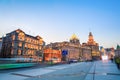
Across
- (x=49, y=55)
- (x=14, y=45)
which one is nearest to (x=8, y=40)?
(x=14, y=45)

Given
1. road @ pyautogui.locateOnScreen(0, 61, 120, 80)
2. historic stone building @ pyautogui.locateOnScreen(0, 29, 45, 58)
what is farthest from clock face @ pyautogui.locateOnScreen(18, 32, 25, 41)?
road @ pyautogui.locateOnScreen(0, 61, 120, 80)

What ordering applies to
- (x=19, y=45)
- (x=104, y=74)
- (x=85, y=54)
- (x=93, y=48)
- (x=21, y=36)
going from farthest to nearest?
(x=93, y=48), (x=85, y=54), (x=21, y=36), (x=19, y=45), (x=104, y=74)

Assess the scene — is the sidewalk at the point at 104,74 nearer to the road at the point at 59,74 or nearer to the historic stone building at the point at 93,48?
the road at the point at 59,74

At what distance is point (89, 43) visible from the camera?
178 m

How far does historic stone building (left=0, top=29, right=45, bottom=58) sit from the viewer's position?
191 ft

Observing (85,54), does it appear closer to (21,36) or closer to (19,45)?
(21,36)

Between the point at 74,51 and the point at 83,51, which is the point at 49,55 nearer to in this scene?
the point at 74,51

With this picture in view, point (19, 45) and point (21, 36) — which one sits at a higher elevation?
point (21, 36)

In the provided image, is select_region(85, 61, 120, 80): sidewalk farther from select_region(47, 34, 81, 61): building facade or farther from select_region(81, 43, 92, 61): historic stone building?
select_region(81, 43, 92, 61): historic stone building

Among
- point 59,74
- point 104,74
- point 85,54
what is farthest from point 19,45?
point 85,54

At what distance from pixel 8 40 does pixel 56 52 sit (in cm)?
4253


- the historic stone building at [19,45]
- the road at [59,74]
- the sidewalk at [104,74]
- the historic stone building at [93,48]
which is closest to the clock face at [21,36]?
the historic stone building at [19,45]

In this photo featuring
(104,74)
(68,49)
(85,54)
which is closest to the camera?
(104,74)

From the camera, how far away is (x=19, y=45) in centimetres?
5988
